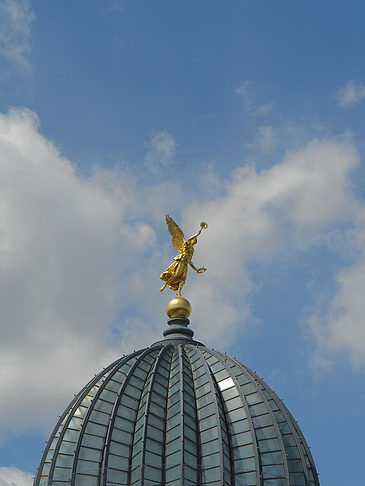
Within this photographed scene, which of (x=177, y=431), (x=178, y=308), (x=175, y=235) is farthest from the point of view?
(x=175, y=235)

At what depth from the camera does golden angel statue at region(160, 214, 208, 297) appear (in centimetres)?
6128

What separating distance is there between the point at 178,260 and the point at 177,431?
65.0 feet

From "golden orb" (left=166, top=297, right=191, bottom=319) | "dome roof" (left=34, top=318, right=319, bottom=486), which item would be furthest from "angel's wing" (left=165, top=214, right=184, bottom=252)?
"dome roof" (left=34, top=318, right=319, bottom=486)

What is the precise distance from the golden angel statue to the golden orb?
110cm

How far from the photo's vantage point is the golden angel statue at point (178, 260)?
61281mm

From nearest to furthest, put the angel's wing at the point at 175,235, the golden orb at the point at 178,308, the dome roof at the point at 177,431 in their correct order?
the dome roof at the point at 177,431 < the golden orb at the point at 178,308 < the angel's wing at the point at 175,235

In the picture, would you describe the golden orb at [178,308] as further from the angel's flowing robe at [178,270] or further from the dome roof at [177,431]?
the dome roof at [177,431]

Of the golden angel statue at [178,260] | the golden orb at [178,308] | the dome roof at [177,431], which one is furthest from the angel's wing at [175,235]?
the dome roof at [177,431]

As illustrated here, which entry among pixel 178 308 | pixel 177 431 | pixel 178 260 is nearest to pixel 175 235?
pixel 178 260

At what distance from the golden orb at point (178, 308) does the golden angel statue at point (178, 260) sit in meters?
1.10

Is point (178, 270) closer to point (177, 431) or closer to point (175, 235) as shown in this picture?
point (175, 235)

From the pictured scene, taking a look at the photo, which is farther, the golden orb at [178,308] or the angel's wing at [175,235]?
the angel's wing at [175,235]

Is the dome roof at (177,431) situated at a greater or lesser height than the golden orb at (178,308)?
lesser

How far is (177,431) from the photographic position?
1761 inches
